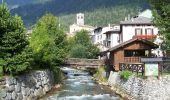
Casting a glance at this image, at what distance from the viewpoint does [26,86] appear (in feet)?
144

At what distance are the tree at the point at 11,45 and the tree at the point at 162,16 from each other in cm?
1503

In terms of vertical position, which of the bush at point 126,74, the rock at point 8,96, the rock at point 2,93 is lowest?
the rock at point 8,96

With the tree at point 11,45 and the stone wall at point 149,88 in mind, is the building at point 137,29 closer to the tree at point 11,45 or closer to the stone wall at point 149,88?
the stone wall at point 149,88

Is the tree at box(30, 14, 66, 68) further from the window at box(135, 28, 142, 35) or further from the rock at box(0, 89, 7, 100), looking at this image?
the window at box(135, 28, 142, 35)

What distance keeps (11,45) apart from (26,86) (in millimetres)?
4909

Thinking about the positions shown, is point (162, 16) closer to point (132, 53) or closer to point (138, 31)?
point (132, 53)

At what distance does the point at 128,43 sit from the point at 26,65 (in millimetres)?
26757

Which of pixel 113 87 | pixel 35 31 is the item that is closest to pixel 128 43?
pixel 113 87

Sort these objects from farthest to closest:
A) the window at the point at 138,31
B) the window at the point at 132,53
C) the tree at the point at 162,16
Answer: the window at the point at 138,31, the window at the point at 132,53, the tree at the point at 162,16

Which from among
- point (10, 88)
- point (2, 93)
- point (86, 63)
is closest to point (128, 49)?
point (86, 63)

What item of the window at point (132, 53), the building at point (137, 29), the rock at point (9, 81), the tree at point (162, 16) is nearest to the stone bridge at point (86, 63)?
the window at point (132, 53)

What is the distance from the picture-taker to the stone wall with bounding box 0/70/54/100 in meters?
37.8

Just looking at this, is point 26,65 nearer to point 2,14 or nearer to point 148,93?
point 2,14

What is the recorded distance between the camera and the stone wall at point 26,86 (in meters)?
37.8
